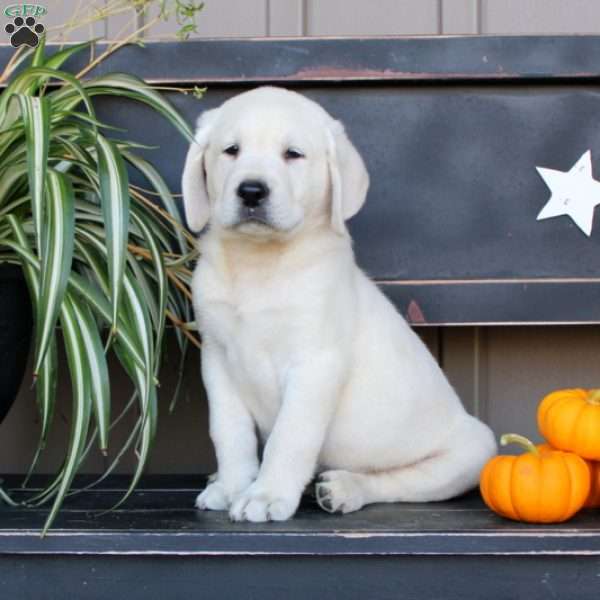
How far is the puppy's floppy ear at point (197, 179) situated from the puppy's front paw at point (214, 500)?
0.63 metres

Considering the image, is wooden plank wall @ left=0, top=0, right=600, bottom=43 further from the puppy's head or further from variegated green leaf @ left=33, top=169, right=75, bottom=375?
variegated green leaf @ left=33, top=169, right=75, bottom=375

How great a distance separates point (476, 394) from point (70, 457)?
5.44 feet

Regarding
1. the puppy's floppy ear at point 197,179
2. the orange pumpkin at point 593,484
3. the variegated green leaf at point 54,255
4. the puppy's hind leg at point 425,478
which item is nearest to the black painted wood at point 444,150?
the puppy's hind leg at point 425,478

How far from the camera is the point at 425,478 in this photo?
2.79 m

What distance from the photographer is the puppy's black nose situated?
2.50m

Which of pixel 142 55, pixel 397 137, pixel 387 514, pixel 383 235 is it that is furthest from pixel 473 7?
pixel 387 514

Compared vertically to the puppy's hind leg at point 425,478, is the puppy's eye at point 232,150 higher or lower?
higher

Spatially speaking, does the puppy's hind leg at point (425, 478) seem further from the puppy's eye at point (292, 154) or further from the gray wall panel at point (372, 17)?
the gray wall panel at point (372, 17)

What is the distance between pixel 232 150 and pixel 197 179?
165 millimetres

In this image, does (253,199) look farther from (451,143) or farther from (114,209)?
(451,143)

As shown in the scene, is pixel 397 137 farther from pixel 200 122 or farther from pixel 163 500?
pixel 163 500

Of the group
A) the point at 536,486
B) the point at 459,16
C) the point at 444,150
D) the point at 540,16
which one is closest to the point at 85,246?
→ the point at 444,150

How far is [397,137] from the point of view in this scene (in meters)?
3.43

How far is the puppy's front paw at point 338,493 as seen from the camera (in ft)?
8.40
